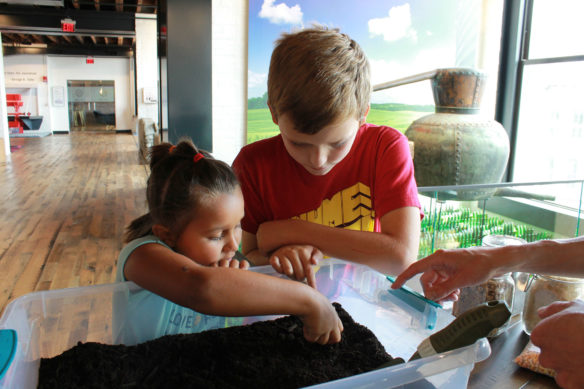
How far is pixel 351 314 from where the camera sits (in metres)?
0.70

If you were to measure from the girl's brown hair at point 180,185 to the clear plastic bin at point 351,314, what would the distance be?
0.16 meters

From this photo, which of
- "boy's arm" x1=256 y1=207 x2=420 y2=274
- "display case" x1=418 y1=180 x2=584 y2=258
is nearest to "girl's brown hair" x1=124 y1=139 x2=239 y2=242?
"boy's arm" x1=256 y1=207 x2=420 y2=274

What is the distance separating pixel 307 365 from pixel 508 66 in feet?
13.4

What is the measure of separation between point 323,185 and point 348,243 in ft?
0.63

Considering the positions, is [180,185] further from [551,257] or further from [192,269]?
[551,257]

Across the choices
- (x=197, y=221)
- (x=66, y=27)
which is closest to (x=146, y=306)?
(x=197, y=221)

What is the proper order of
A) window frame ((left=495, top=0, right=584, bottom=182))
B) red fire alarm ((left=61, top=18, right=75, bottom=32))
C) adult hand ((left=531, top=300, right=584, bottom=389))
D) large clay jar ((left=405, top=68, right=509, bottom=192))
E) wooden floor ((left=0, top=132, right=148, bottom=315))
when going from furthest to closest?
1. red fire alarm ((left=61, top=18, right=75, bottom=32))
2. window frame ((left=495, top=0, right=584, bottom=182))
3. wooden floor ((left=0, top=132, right=148, bottom=315))
4. large clay jar ((left=405, top=68, right=509, bottom=192))
5. adult hand ((left=531, top=300, right=584, bottom=389))

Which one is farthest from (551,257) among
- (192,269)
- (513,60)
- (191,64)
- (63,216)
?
(63,216)

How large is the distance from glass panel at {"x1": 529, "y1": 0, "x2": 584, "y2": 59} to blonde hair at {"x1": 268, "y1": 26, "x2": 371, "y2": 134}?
330 cm

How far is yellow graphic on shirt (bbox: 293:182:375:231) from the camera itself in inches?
36.6

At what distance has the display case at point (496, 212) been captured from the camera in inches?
59.9

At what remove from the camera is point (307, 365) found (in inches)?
21.2

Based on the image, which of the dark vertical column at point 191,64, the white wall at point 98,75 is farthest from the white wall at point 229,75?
the white wall at point 98,75

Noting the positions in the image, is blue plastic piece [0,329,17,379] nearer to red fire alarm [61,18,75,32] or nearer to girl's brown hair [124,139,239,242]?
girl's brown hair [124,139,239,242]
